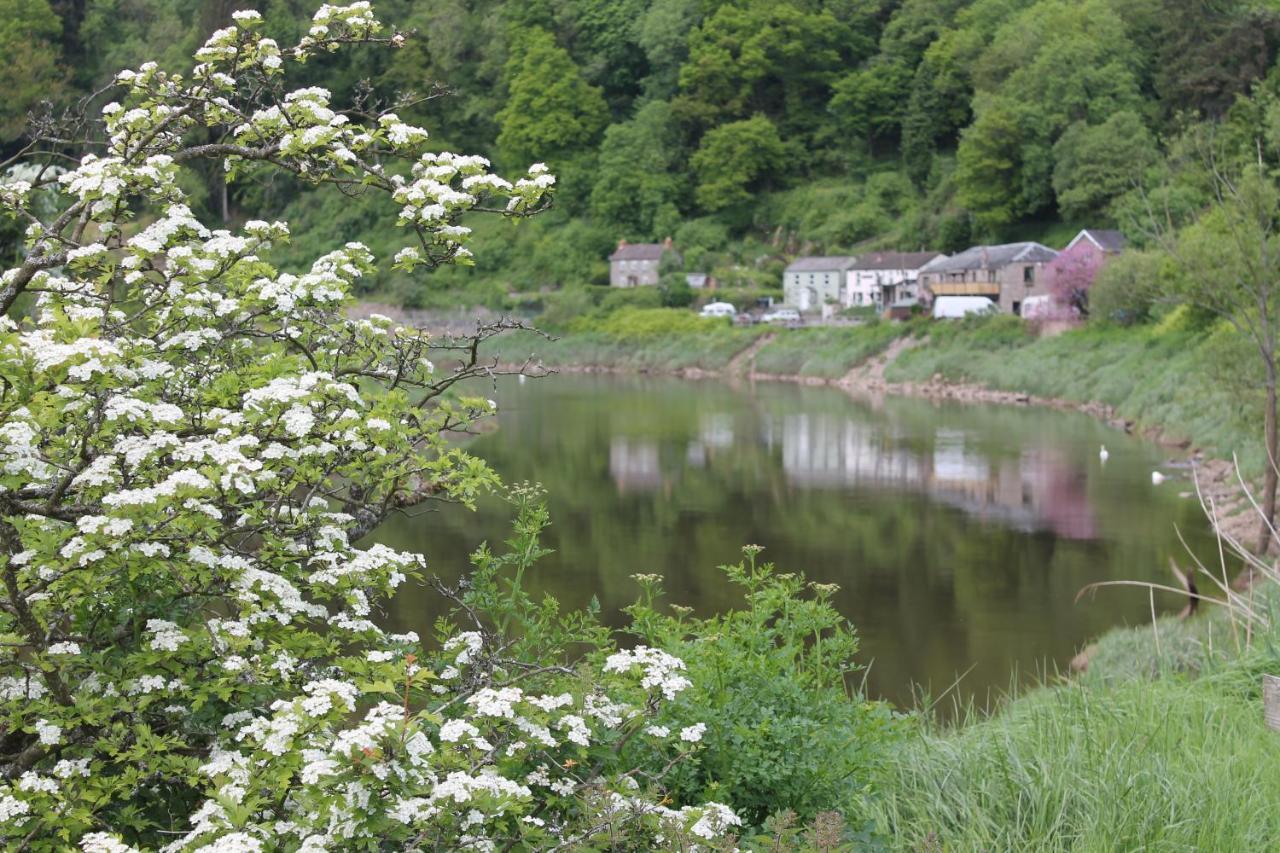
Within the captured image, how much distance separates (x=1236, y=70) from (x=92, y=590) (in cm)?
4998

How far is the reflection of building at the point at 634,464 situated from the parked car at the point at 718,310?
25575mm

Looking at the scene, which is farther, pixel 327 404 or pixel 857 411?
pixel 857 411

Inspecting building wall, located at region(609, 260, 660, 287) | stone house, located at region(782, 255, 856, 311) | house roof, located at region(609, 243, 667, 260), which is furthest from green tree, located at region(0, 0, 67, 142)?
stone house, located at region(782, 255, 856, 311)

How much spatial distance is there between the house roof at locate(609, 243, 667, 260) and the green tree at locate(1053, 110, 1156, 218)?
18.3 meters

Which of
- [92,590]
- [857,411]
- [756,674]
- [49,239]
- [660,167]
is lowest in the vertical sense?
[857,411]

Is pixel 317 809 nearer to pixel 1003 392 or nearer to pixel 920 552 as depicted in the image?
pixel 920 552

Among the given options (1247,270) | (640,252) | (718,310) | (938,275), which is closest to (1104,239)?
(938,275)

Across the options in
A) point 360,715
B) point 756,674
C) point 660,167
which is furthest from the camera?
point 660,167

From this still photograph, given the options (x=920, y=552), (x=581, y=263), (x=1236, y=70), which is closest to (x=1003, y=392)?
(x=1236, y=70)

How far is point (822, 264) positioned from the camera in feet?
182

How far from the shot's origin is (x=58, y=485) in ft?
11.8

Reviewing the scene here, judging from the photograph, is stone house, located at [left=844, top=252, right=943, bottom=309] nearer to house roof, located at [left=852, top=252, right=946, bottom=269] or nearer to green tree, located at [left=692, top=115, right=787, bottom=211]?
house roof, located at [left=852, top=252, right=946, bottom=269]

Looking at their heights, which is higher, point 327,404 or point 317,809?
point 327,404

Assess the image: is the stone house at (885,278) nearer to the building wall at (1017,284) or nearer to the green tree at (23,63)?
the building wall at (1017,284)
